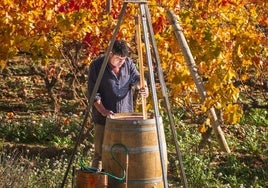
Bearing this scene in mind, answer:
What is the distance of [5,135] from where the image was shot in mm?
9750

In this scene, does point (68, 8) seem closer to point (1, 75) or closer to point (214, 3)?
point (214, 3)

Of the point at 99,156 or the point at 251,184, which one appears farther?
the point at 251,184

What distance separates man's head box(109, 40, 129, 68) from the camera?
615 centimetres

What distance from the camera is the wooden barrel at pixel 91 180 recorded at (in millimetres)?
5676

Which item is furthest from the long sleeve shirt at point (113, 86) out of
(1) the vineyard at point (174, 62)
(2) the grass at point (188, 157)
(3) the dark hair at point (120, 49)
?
(2) the grass at point (188, 157)

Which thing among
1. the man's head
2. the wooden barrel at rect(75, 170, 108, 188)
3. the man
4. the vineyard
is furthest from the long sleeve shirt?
the wooden barrel at rect(75, 170, 108, 188)

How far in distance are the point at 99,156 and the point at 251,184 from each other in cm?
213

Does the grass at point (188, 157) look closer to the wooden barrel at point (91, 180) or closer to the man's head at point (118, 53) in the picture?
the wooden barrel at point (91, 180)

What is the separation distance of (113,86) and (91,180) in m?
1.10

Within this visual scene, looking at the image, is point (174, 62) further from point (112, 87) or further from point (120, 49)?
point (120, 49)

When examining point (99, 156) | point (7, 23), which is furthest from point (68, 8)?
point (99, 156)

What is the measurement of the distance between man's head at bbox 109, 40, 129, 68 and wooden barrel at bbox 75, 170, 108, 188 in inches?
45.1

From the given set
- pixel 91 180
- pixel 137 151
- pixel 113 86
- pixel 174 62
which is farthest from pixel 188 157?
pixel 91 180

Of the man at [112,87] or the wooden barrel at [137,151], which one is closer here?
the wooden barrel at [137,151]
